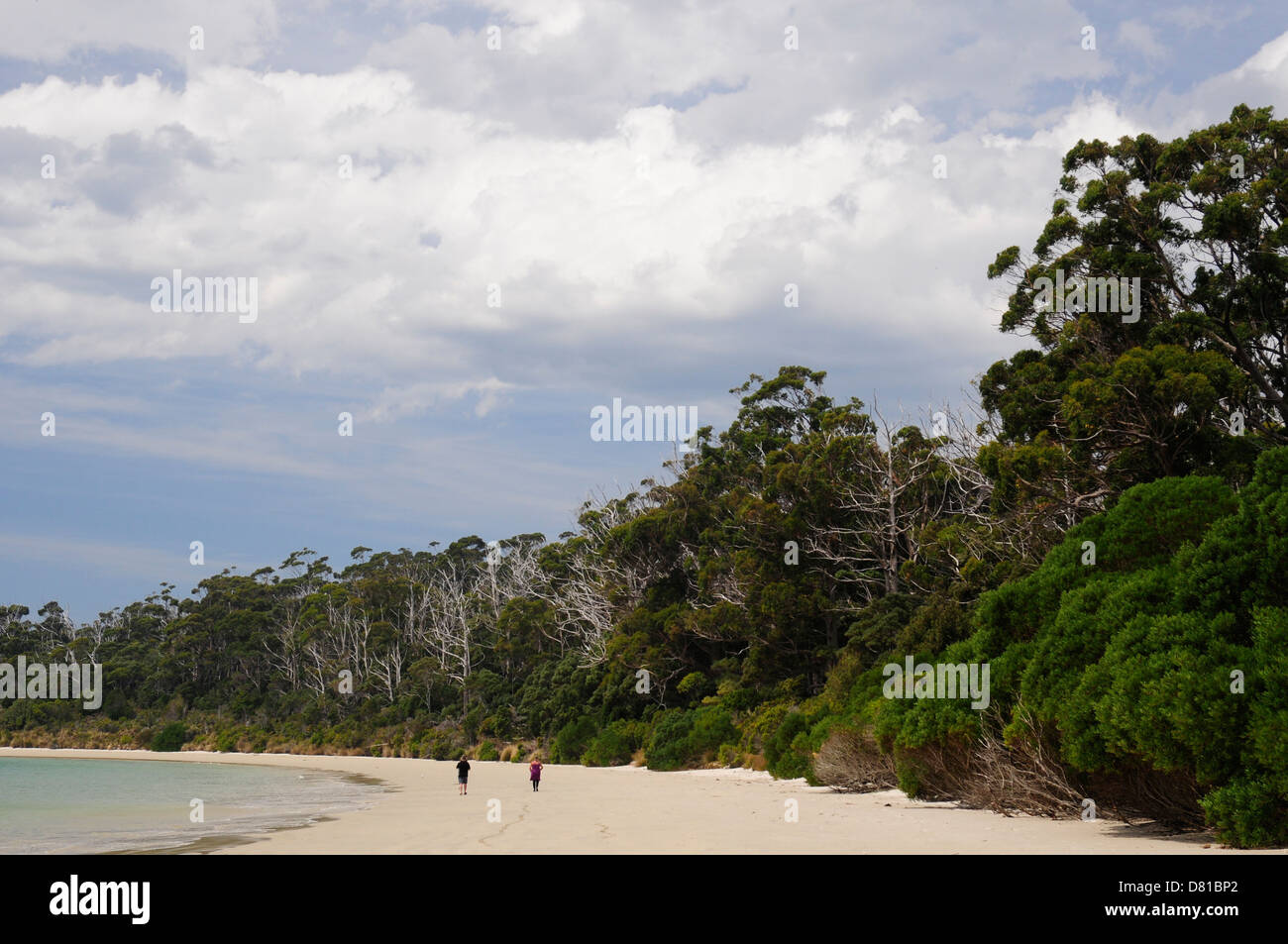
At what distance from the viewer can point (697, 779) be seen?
31.2 meters

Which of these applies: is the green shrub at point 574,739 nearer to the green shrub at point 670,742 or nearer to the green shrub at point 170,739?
the green shrub at point 670,742

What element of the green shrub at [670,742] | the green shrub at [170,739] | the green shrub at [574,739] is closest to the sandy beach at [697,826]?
the green shrub at [670,742]

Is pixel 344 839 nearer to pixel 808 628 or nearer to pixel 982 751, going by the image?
pixel 982 751

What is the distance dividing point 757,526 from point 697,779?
10639mm

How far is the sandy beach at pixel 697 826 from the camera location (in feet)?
40.9

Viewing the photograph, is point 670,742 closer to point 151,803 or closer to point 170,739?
point 151,803

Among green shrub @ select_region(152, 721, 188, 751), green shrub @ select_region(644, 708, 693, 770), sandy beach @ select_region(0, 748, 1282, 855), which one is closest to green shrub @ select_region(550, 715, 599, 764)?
green shrub @ select_region(644, 708, 693, 770)

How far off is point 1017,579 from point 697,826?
8.16 m

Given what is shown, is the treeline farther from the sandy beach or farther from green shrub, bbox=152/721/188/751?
green shrub, bbox=152/721/188/751

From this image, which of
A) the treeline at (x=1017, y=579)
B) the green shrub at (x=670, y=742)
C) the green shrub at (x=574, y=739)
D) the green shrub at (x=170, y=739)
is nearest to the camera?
the treeline at (x=1017, y=579)

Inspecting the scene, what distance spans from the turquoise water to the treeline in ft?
38.6

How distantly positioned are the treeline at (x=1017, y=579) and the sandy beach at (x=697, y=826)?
74 cm
